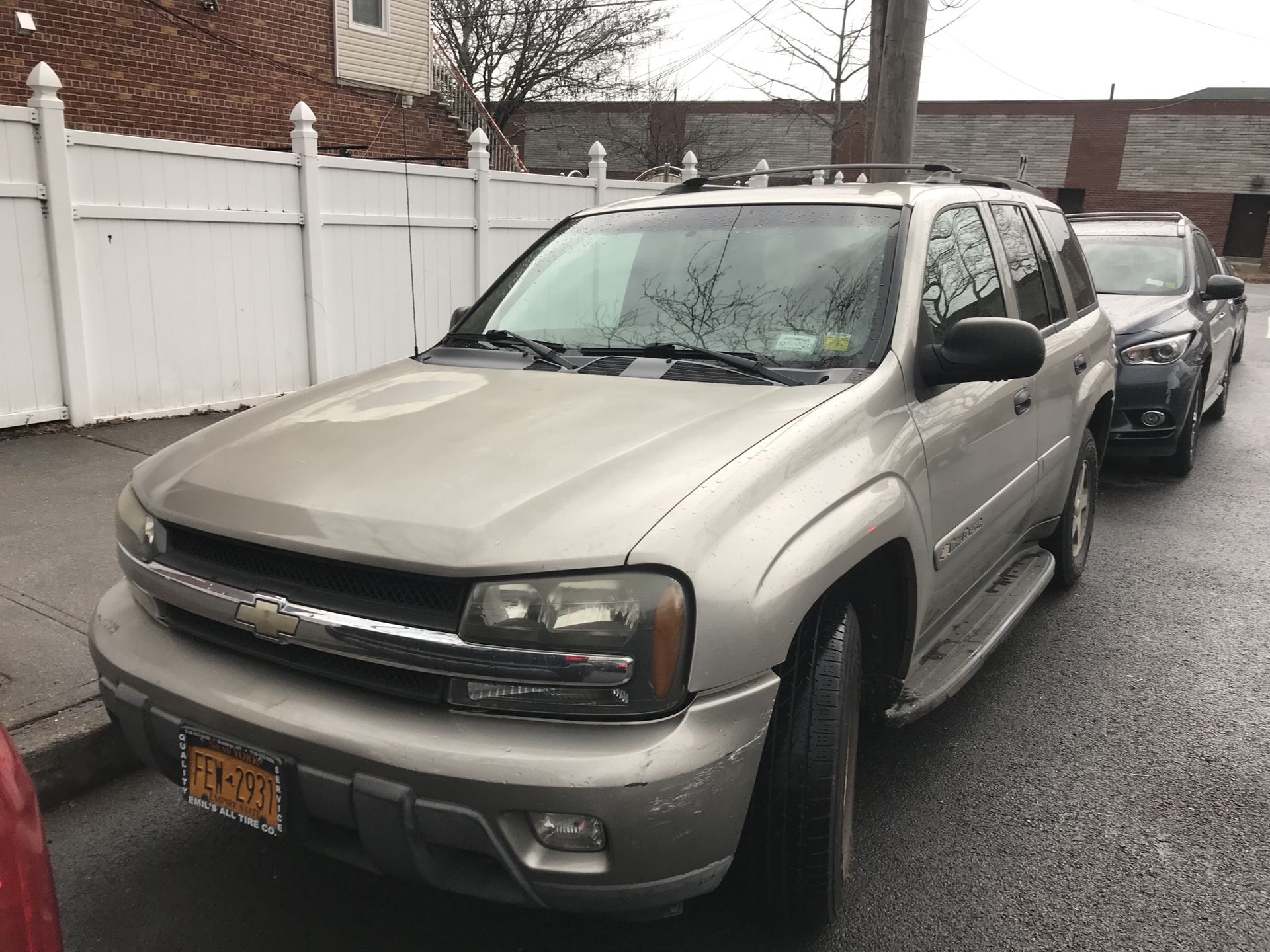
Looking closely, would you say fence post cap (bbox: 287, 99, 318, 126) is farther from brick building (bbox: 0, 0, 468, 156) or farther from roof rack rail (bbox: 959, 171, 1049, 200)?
roof rack rail (bbox: 959, 171, 1049, 200)

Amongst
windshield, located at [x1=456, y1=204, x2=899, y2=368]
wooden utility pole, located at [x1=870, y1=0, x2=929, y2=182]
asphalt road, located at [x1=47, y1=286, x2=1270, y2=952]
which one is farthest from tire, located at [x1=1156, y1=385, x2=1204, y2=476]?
windshield, located at [x1=456, y1=204, x2=899, y2=368]

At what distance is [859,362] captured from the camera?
2873 mm

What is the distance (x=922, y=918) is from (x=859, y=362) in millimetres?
1473

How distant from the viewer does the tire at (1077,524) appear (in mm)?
4695

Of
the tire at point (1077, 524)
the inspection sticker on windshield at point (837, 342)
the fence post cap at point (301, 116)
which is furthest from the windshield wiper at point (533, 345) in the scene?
the fence post cap at point (301, 116)

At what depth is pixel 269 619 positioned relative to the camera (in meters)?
2.19

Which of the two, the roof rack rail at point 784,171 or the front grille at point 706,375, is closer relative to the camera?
the front grille at point 706,375

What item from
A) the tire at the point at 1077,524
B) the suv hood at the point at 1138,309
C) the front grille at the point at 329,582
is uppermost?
the suv hood at the point at 1138,309

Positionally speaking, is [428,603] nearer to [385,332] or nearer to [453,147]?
[385,332]

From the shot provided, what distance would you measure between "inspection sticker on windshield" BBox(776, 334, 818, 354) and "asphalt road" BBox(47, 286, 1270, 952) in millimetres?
1393

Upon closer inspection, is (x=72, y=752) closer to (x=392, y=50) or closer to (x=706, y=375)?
(x=706, y=375)

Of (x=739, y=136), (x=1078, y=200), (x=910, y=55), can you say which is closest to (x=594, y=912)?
(x=910, y=55)

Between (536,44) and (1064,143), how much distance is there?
20.0 metres

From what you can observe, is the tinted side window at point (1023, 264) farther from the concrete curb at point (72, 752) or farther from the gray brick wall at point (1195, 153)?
the gray brick wall at point (1195, 153)
